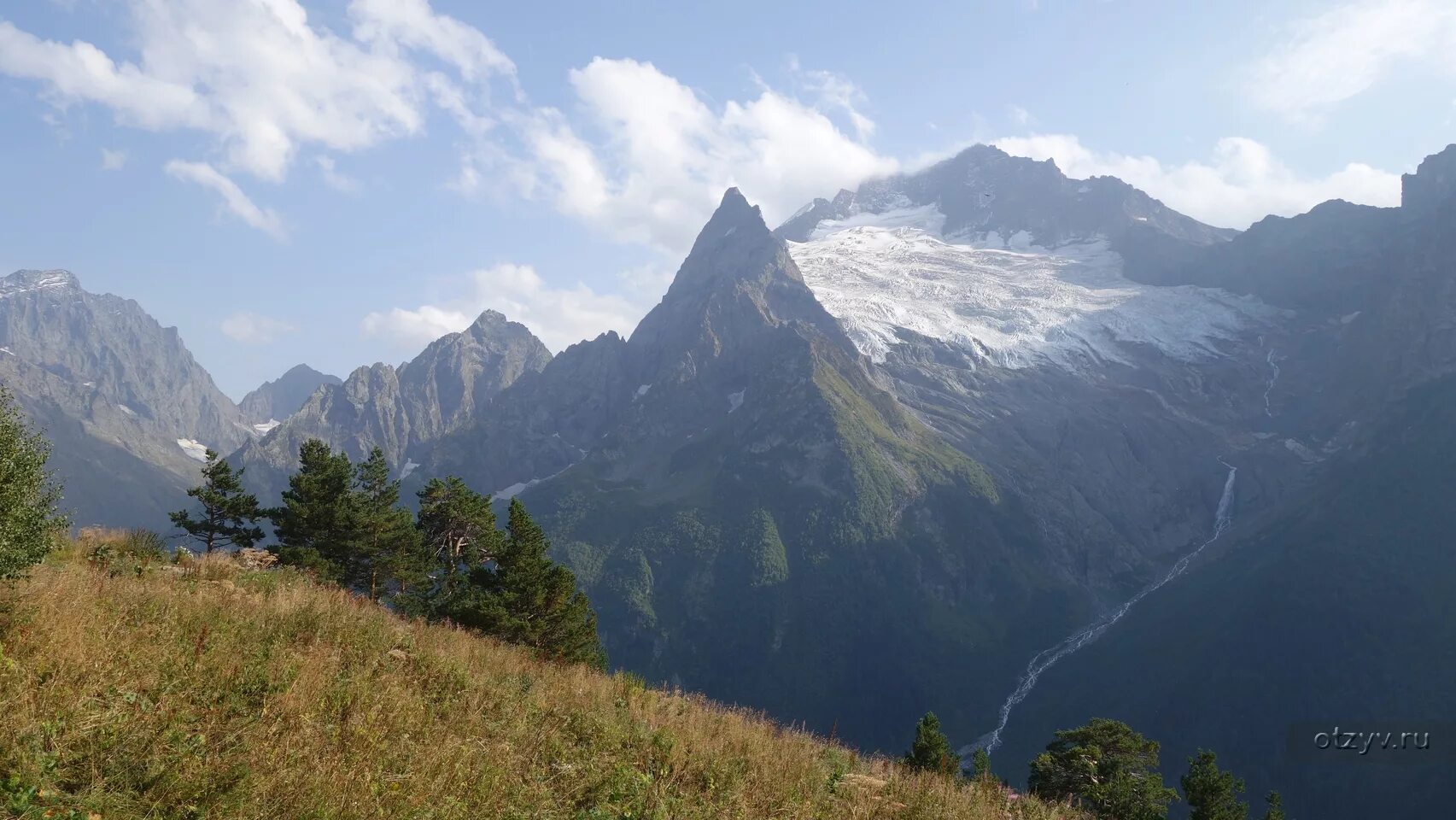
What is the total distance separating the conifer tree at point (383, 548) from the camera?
38.3 metres

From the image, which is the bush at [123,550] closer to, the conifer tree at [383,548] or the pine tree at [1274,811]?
the conifer tree at [383,548]

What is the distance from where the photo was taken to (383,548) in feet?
129

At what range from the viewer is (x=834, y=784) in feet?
36.6

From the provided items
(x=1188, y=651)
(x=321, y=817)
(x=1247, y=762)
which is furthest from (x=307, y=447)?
(x=1188, y=651)

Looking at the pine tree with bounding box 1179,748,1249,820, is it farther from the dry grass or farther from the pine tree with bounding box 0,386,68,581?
the pine tree with bounding box 0,386,68,581

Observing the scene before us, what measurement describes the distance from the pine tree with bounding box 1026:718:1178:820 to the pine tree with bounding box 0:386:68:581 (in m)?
20.5

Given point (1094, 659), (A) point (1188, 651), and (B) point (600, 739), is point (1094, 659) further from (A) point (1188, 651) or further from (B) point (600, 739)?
(B) point (600, 739)

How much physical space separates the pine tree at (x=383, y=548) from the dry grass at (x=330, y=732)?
82.1 ft

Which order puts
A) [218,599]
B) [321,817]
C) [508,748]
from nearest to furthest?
[321,817]
[508,748]
[218,599]

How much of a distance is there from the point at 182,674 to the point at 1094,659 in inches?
8002

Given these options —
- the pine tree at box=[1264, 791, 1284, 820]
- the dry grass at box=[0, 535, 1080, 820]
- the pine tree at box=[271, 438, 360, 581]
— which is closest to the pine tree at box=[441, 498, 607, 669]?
the pine tree at box=[271, 438, 360, 581]

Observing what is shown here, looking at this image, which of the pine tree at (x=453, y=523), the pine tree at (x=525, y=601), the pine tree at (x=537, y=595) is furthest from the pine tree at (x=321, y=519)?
the pine tree at (x=537, y=595)

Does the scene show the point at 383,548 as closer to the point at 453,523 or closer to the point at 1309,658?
the point at 453,523

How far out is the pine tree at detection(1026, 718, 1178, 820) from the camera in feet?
66.1
